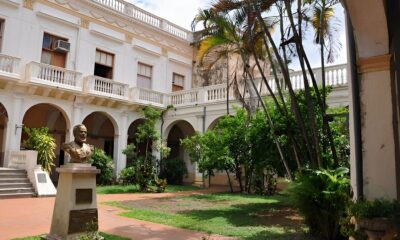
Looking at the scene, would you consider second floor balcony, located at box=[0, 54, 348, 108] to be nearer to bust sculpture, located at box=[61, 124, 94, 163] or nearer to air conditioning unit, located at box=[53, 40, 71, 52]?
air conditioning unit, located at box=[53, 40, 71, 52]

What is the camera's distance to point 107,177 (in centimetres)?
1652

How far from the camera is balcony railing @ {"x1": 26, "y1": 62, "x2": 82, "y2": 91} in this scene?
1459 cm

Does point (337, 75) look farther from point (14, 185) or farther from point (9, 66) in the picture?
point (9, 66)

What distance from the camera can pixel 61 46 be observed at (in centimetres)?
1617

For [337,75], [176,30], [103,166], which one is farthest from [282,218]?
[176,30]

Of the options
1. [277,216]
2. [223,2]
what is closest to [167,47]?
[223,2]

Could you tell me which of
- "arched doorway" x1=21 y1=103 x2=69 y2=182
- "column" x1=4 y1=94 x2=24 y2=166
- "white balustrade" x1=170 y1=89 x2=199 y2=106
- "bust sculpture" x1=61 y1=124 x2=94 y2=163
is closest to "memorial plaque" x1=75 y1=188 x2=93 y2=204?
"bust sculpture" x1=61 y1=124 x2=94 y2=163

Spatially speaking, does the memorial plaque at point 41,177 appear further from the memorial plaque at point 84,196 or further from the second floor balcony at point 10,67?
the memorial plaque at point 84,196

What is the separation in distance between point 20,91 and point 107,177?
5.32 m

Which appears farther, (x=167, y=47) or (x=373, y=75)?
(x=167, y=47)

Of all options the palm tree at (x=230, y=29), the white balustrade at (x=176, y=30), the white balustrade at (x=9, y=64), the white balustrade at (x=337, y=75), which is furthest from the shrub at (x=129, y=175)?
the white balustrade at (x=176, y=30)

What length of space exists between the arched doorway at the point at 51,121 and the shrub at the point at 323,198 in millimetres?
15216

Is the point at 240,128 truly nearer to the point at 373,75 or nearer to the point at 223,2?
the point at 223,2

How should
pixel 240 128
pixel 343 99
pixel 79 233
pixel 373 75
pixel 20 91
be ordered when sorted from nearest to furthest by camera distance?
1. pixel 373 75
2. pixel 79 233
3. pixel 240 128
4. pixel 343 99
5. pixel 20 91
